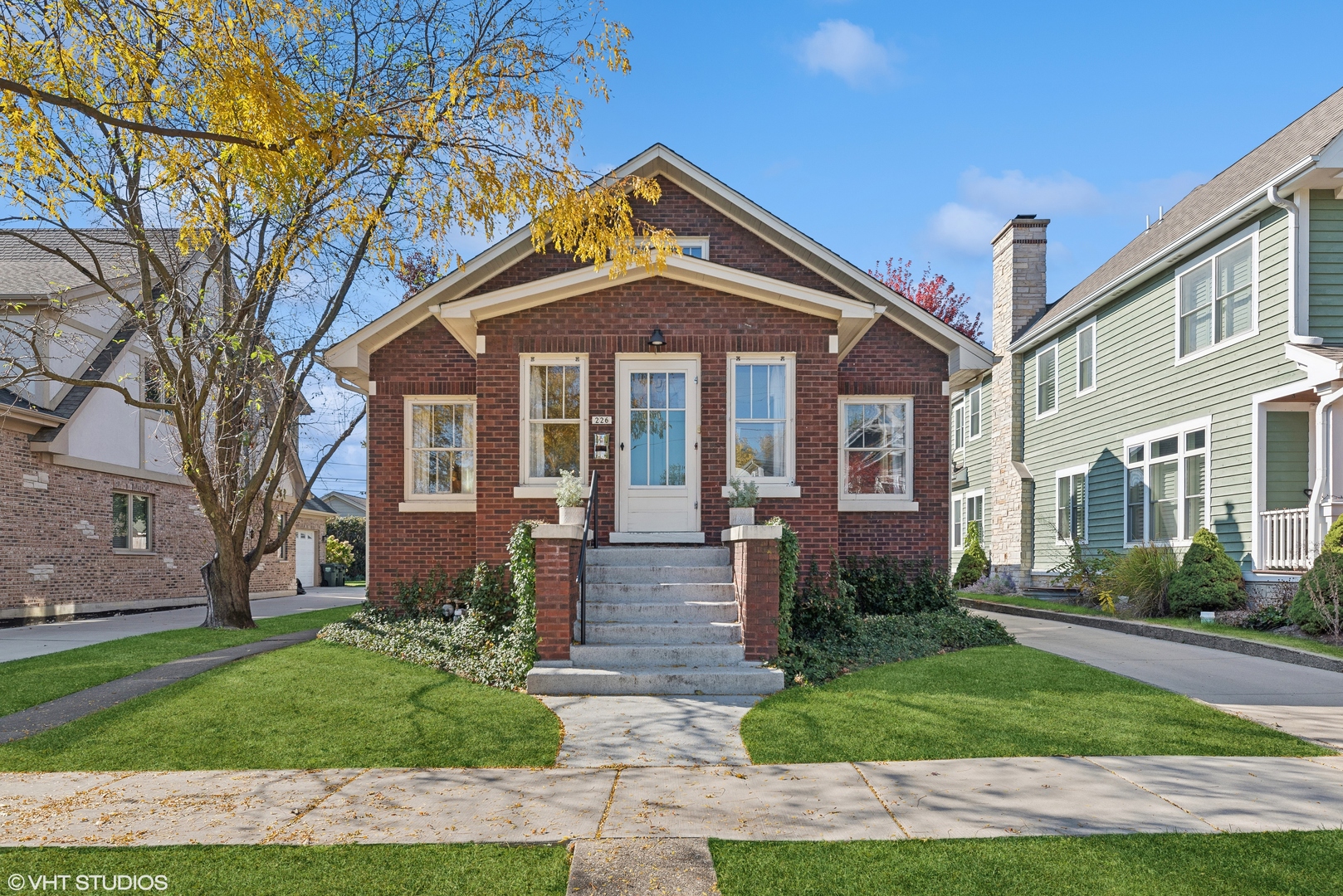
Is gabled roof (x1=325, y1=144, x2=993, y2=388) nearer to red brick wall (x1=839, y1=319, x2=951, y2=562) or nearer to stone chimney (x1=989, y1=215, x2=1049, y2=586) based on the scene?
red brick wall (x1=839, y1=319, x2=951, y2=562)

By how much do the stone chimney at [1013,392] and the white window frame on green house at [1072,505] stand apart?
1166 millimetres

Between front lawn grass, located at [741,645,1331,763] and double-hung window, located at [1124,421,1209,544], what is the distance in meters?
7.34

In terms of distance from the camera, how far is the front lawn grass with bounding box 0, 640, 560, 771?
5727 mm

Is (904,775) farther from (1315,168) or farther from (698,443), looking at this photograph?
(1315,168)

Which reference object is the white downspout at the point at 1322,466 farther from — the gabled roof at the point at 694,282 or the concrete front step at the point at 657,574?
the concrete front step at the point at 657,574

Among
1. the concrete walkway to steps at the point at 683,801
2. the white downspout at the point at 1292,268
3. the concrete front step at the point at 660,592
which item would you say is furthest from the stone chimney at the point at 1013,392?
the concrete walkway to steps at the point at 683,801

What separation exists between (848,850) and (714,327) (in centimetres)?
742

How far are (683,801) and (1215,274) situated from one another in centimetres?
1328

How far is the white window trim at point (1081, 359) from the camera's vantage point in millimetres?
17578

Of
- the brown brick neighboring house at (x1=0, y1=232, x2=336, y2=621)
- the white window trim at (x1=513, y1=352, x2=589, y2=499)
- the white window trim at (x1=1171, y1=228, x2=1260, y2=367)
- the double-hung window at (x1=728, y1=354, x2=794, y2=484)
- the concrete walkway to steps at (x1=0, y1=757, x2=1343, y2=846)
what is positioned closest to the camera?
the concrete walkway to steps at (x1=0, y1=757, x2=1343, y2=846)

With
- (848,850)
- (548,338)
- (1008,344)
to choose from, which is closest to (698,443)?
(548,338)

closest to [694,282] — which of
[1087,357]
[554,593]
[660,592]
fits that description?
[660,592]

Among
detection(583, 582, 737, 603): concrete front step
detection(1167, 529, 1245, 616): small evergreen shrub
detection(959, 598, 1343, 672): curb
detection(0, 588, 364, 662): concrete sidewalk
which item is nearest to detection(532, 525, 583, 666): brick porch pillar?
detection(583, 582, 737, 603): concrete front step

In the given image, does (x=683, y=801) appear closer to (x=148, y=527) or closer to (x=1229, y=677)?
(x=1229, y=677)
